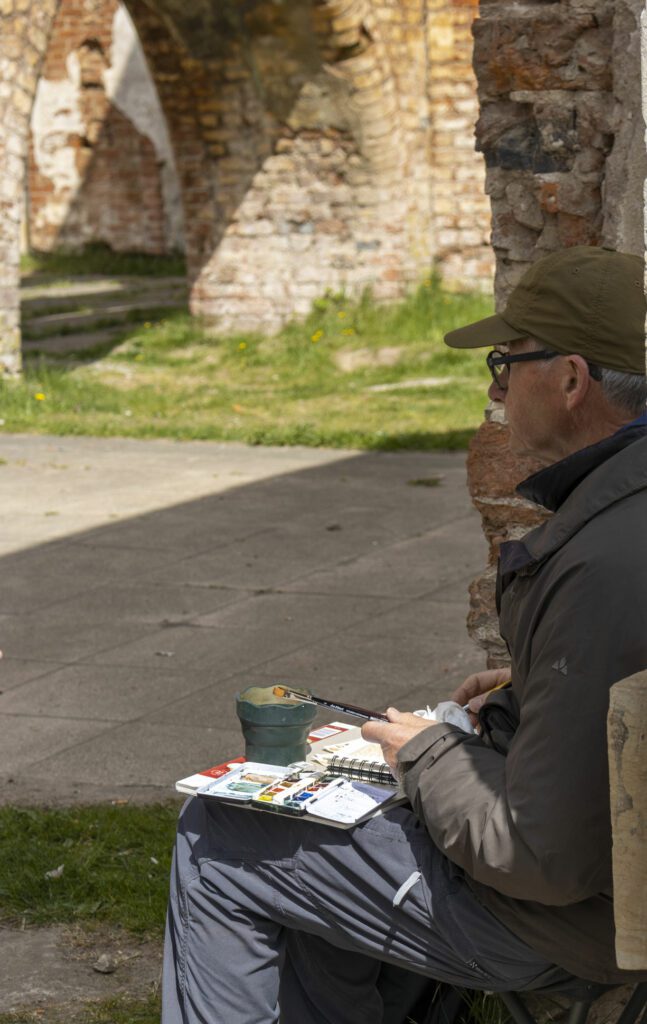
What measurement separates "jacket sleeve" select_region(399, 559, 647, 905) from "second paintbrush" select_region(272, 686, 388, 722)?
0.40 metres

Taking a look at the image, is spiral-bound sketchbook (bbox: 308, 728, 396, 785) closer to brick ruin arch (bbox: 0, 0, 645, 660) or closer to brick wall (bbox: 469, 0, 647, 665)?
brick wall (bbox: 469, 0, 647, 665)

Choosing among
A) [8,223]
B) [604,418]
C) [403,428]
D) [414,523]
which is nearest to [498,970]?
[604,418]

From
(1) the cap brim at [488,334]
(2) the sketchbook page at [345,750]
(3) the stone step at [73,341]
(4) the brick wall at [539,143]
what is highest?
(4) the brick wall at [539,143]

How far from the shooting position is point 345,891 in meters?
2.40

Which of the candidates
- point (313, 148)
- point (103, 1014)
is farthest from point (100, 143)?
point (103, 1014)

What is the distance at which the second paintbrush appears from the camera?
2.59 meters

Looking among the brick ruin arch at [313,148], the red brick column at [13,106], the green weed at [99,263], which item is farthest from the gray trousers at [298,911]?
the green weed at [99,263]

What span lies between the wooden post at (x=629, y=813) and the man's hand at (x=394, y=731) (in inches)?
20.4

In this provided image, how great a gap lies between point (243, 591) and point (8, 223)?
20.5 ft

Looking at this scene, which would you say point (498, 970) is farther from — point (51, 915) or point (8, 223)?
point (8, 223)

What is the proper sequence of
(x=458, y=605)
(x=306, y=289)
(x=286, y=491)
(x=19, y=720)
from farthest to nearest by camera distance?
(x=306, y=289)
(x=286, y=491)
(x=458, y=605)
(x=19, y=720)

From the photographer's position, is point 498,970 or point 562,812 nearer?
point 562,812

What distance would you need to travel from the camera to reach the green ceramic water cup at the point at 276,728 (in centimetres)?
266

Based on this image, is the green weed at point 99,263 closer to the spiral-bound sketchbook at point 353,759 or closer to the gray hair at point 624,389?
the spiral-bound sketchbook at point 353,759
